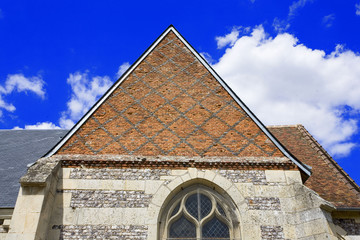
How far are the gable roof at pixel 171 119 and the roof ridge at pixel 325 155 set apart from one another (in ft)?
7.31

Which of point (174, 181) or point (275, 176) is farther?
point (275, 176)

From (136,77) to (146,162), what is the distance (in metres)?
2.92

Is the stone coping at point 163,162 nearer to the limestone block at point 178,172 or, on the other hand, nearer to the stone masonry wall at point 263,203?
the limestone block at point 178,172

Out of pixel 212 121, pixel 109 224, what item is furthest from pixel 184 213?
pixel 212 121

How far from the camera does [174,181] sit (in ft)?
19.5

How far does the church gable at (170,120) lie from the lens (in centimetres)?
654

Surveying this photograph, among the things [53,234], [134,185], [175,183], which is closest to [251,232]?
[175,183]

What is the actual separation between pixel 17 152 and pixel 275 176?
8490mm

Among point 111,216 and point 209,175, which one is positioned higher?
point 209,175

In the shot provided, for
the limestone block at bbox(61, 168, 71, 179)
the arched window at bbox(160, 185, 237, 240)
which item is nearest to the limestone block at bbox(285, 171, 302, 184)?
the arched window at bbox(160, 185, 237, 240)

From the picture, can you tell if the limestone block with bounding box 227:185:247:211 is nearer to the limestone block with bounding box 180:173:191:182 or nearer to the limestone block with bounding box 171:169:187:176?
the limestone block with bounding box 180:173:191:182

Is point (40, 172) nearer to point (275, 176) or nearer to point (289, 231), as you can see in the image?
point (275, 176)

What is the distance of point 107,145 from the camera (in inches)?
258

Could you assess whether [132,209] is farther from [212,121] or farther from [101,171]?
[212,121]
